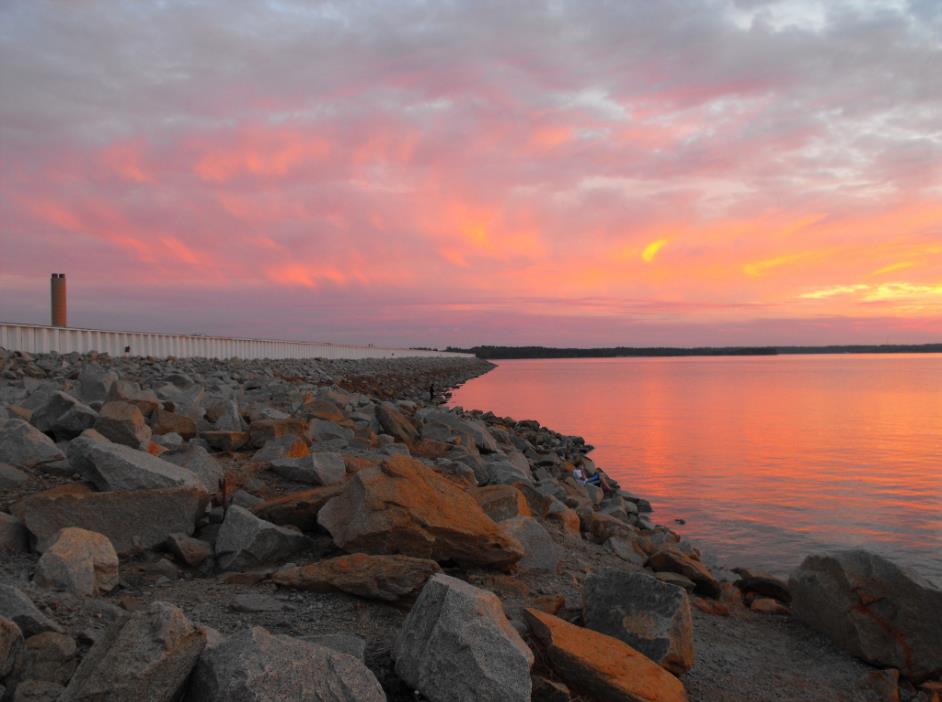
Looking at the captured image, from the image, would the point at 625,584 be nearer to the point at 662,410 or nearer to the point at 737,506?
the point at 737,506

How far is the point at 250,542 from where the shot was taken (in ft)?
14.7

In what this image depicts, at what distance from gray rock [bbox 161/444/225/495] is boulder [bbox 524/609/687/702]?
9.30 feet

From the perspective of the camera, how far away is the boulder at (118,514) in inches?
171

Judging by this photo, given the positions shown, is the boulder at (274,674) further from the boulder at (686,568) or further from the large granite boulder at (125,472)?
the boulder at (686,568)

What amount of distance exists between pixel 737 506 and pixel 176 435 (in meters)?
8.72

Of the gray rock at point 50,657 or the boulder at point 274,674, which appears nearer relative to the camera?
the boulder at point 274,674

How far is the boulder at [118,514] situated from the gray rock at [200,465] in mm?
608

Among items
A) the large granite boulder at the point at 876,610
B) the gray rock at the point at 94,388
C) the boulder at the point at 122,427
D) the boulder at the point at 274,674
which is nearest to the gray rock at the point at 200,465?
the boulder at the point at 122,427

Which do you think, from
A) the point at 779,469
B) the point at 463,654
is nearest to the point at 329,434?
the point at 463,654

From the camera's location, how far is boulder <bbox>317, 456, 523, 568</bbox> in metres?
4.36

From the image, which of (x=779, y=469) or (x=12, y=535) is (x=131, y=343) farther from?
(x=12, y=535)

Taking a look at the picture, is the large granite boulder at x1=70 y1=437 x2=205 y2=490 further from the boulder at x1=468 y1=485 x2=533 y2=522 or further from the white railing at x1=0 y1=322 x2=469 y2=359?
the white railing at x1=0 y1=322 x2=469 y2=359

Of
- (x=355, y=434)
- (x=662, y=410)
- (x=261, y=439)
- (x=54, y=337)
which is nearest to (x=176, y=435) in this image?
(x=261, y=439)

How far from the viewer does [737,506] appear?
12.1m
